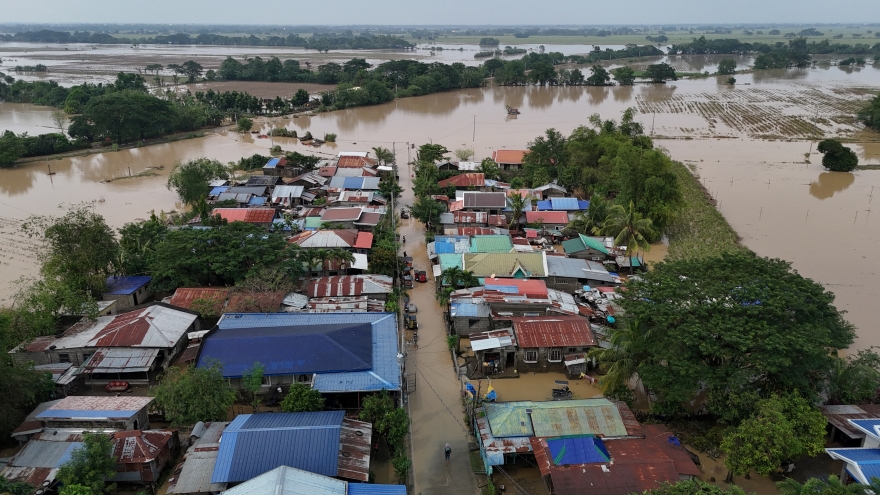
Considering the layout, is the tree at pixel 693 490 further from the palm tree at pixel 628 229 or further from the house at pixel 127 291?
the house at pixel 127 291

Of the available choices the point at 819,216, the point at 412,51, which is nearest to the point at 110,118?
the point at 819,216

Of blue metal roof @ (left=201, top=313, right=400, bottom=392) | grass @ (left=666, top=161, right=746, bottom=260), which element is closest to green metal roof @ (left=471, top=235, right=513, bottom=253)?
blue metal roof @ (left=201, top=313, right=400, bottom=392)

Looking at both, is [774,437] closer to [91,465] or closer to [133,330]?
[91,465]

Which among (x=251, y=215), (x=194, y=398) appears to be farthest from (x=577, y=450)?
(x=251, y=215)

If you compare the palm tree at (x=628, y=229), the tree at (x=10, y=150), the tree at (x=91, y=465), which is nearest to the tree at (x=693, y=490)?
the tree at (x=91, y=465)

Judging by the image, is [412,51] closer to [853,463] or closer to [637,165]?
[637,165]

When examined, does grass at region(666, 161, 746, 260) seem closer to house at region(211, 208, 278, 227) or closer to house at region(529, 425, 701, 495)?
house at region(529, 425, 701, 495)

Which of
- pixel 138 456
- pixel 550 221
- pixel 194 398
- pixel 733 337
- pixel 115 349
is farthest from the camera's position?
pixel 550 221
